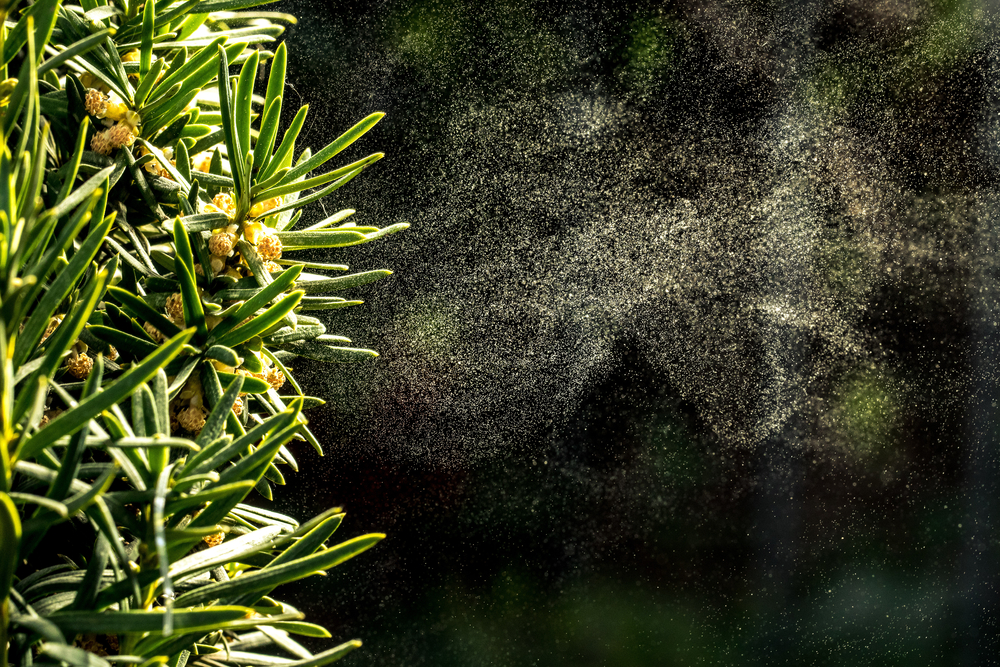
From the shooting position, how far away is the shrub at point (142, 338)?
0.19m

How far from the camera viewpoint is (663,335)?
1.01 m

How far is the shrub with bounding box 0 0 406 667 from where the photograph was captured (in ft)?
0.64

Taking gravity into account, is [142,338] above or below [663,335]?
above

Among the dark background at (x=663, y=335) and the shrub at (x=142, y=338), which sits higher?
the shrub at (x=142, y=338)

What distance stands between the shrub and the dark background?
1.81 feet

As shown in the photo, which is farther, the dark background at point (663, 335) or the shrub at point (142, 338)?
the dark background at point (663, 335)

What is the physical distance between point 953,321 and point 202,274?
4.06 feet

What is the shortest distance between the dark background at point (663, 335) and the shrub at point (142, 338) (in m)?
0.55

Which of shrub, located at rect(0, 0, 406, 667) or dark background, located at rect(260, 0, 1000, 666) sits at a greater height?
shrub, located at rect(0, 0, 406, 667)

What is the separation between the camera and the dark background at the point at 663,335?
2.95ft

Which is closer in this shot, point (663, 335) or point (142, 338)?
point (142, 338)

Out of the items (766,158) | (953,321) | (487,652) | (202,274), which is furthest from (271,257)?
(953,321)

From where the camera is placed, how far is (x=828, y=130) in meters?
1.10

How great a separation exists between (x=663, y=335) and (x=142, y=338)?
849 mm
